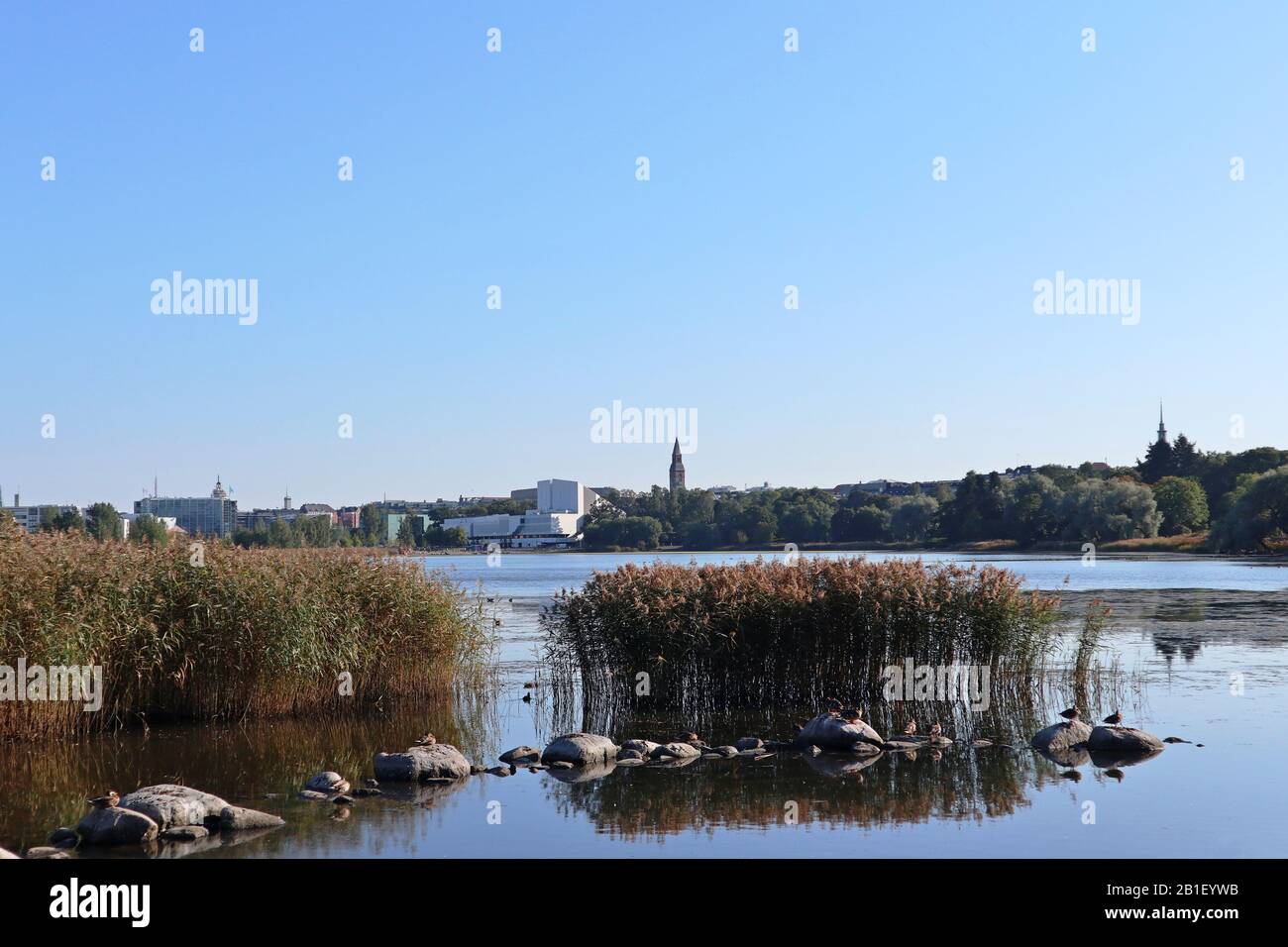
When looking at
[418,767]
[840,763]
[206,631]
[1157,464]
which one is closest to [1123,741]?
[840,763]

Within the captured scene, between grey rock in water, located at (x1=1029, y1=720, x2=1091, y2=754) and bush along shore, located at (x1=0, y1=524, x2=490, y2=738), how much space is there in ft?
34.3

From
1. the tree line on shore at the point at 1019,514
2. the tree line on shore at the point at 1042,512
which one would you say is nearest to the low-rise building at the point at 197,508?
the tree line on shore at the point at 1019,514

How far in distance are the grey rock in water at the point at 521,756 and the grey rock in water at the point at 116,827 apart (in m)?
5.44

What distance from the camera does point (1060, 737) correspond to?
17.4m

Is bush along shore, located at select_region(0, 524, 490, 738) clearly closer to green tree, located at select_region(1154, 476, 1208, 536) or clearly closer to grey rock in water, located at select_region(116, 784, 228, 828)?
grey rock in water, located at select_region(116, 784, 228, 828)

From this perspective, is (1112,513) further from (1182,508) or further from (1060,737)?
(1060,737)

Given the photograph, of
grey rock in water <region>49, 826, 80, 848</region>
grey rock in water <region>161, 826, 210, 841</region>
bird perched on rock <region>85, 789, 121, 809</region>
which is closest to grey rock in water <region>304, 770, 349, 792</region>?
grey rock in water <region>161, 826, 210, 841</region>

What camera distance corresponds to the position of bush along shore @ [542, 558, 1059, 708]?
70.0 ft

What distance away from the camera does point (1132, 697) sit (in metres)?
21.8

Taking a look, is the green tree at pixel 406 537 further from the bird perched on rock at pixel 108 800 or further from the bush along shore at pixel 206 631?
the bird perched on rock at pixel 108 800

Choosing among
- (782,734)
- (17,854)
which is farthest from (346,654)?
(17,854)
